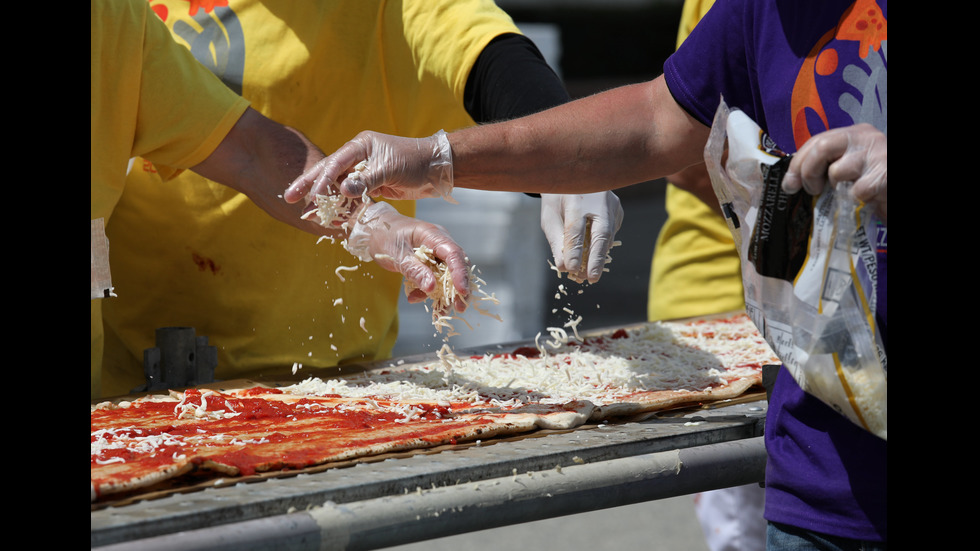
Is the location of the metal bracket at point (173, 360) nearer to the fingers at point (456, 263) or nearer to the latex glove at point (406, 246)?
the latex glove at point (406, 246)

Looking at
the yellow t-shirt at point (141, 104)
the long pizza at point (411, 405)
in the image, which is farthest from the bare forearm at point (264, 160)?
the long pizza at point (411, 405)

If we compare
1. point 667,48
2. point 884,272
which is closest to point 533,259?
point 667,48

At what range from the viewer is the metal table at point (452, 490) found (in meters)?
1.27

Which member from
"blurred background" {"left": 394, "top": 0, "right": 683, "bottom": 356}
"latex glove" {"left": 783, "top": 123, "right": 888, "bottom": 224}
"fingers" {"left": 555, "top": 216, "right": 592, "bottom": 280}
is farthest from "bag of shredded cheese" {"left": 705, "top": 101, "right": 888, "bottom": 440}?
"blurred background" {"left": 394, "top": 0, "right": 683, "bottom": 356}

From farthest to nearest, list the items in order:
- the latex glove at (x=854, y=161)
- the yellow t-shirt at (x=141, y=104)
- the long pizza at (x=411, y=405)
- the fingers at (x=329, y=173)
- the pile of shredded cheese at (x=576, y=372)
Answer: the pile of shredded cheese at (x=576, y=372)
the yellow t-shirt at (x=141, y=104)
the fingers at (x=329, y=173)
the long pizza at (x=411, y=405)
the latex glove at (x=854, y=161)

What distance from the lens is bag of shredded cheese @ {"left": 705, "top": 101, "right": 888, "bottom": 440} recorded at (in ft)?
4.03

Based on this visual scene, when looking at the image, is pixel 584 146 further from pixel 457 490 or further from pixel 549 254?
pixel 549 254

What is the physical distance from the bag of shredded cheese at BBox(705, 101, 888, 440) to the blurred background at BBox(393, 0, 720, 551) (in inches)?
22.9

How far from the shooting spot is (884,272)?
4.21 ft

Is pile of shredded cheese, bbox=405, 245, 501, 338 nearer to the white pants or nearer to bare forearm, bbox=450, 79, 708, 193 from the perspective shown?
bare forearm, bbox=450, 79, 708, 193

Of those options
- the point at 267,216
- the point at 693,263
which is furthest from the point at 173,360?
the point at 693,263

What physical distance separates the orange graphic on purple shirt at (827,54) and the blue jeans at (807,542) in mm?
621

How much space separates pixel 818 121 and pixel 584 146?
21.7 inches

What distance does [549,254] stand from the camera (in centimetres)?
832
